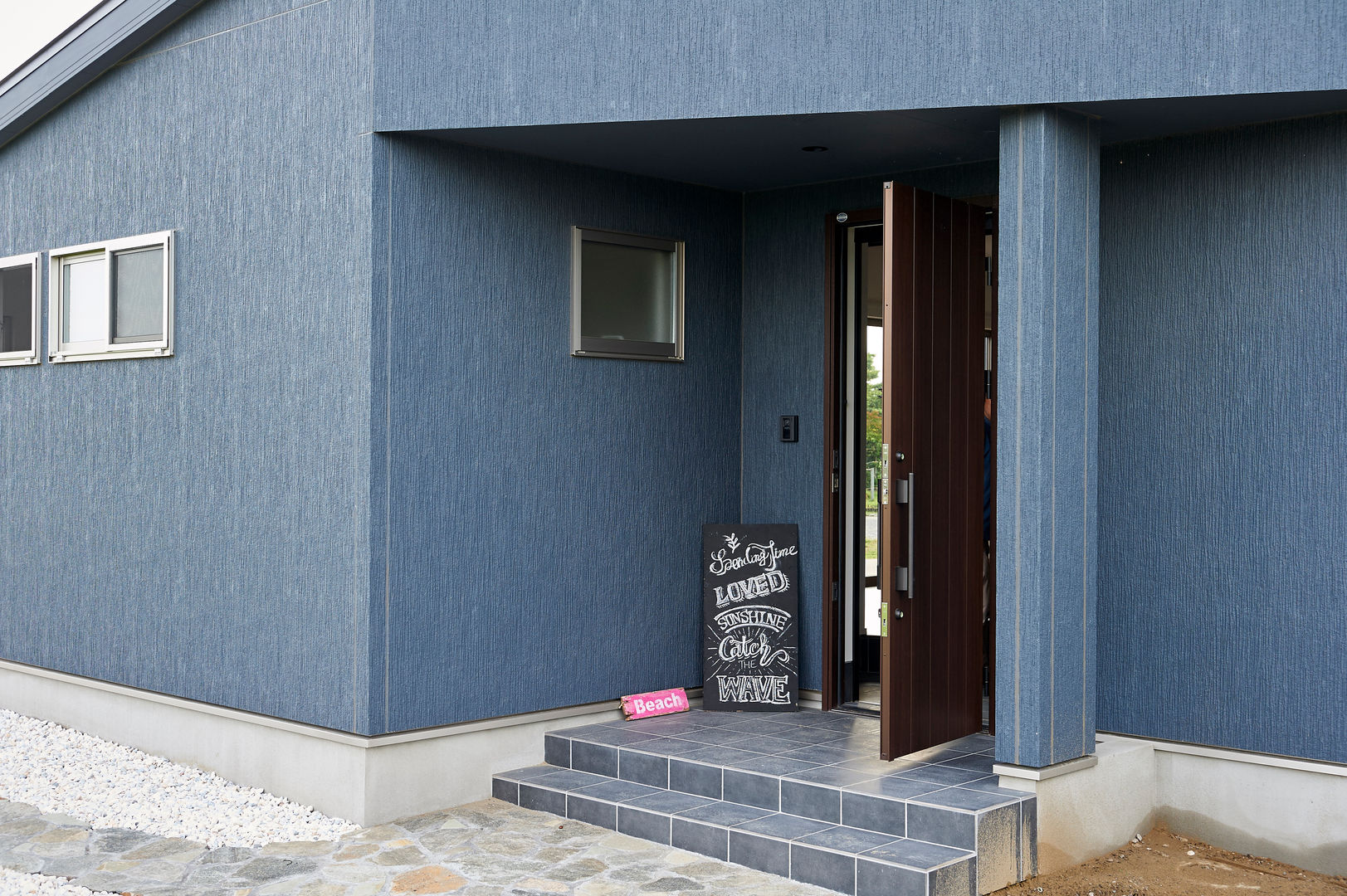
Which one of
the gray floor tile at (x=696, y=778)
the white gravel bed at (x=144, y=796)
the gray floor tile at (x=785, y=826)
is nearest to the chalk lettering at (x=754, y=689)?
the gray floor tile at (x=696, y=778)

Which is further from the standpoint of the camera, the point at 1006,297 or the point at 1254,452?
the point at 1254,452

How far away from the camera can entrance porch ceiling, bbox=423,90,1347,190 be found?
450 centimetres

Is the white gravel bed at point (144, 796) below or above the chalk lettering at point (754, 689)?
below

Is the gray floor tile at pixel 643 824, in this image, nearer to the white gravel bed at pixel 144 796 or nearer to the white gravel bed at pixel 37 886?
the white gravel bed at pixel 144 796

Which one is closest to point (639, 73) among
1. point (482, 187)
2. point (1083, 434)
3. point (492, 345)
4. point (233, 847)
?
point (482, 187)

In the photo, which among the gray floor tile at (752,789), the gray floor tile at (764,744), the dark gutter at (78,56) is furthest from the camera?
the dark gutter at (78,56)

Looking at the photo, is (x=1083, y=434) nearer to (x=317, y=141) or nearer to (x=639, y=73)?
(x=639, y=73)

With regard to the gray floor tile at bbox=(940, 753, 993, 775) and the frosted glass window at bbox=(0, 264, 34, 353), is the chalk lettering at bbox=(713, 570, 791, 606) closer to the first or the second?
the gray floor tile at bbox=(940, 753, 993, 775)

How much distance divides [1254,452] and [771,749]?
219 cm

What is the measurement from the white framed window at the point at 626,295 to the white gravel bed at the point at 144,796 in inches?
90.6

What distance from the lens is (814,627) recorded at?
242 inches

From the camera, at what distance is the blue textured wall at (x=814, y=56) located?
4164 millimetres

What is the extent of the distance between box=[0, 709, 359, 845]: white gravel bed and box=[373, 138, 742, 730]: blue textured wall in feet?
→ 1.89

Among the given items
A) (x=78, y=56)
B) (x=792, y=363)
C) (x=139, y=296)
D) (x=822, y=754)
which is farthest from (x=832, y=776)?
(x=78, y=56)
